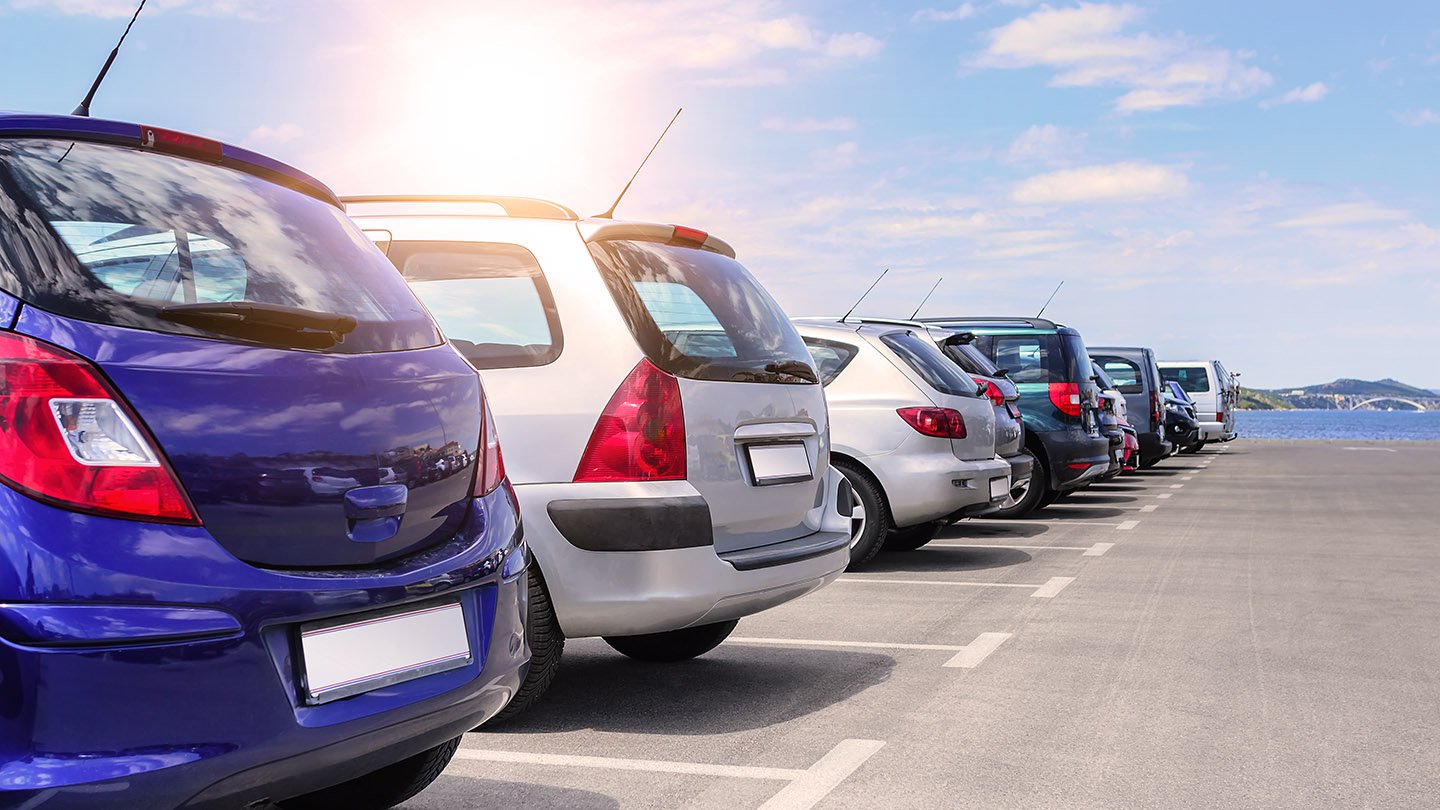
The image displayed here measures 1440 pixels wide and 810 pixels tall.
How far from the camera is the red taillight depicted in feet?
10.5

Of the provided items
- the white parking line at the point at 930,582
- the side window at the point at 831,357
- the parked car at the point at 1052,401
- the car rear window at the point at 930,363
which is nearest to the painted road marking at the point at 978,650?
the white parking line at the point at 930,582

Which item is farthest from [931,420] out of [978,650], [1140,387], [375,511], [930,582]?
[1140,387]

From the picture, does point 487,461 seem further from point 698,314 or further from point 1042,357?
point 1042,357

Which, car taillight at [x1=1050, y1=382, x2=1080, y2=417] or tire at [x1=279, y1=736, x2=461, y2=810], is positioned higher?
car taillight at [x1=1050, y1=382, x2=1080, y2=417]

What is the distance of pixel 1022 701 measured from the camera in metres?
5.49

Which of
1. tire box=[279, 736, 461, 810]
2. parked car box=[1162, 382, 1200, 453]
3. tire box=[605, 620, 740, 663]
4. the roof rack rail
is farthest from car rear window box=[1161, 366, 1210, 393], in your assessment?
tire box=[279, 736, 461, 810]

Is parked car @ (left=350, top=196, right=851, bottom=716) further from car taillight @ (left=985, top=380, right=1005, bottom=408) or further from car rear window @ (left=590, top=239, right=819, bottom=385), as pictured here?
car taillight @ (left=985, top=380, right=1005, bottom=408)

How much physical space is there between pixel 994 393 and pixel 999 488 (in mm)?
1103

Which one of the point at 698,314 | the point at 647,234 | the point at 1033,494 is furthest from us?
the point at 1033,494

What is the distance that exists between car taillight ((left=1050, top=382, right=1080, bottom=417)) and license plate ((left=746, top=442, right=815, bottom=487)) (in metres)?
7.98

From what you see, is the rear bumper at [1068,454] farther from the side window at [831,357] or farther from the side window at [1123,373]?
the side window at [1123,373]

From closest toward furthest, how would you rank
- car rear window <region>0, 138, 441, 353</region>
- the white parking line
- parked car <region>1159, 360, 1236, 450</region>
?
car rear window <region>0, 138, 441, 353</region> → the white parking line → parked car <region>1159, 360, 1236, 450</region>

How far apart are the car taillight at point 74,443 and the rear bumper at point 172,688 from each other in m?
0.04

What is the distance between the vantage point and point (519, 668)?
11.5ft
